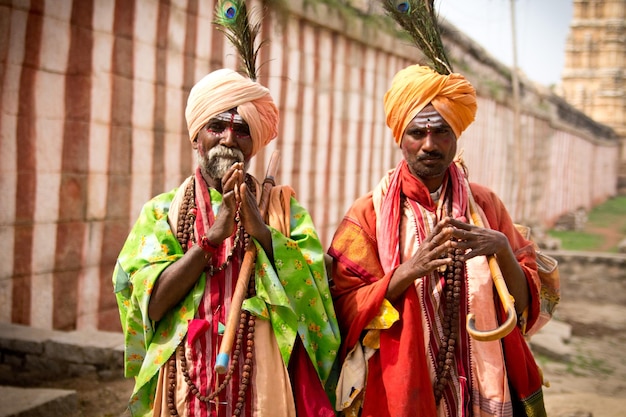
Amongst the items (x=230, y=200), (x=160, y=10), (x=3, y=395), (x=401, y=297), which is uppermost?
(x=160, y=10)

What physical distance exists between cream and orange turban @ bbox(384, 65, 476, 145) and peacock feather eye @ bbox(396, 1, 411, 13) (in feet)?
0.86

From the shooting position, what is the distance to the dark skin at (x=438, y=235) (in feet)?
7.77

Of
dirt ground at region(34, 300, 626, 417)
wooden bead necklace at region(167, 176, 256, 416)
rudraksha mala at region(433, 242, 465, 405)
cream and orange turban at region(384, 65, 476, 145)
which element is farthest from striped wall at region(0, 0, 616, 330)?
rudraksha mala at region(433, 242, 465, 405)

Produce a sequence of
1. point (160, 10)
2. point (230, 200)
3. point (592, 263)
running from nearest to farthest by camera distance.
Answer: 1. point (230, 200)
2. point (160, 10)
3. point (592, 263)

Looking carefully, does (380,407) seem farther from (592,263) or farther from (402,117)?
(592,263)

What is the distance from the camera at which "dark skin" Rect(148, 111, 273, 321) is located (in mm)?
2344

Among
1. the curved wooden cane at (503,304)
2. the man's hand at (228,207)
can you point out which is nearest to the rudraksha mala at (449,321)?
the curved wooden cane at (503,304)

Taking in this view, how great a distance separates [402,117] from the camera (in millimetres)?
2605

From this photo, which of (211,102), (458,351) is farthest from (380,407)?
(211,102)

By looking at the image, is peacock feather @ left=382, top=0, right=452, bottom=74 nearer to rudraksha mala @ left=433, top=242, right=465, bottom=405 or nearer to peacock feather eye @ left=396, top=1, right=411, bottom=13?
peacock feather eye @ left=396, top=1, right=411, bottom=13

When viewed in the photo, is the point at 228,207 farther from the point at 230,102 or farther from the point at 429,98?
the point at 429,98

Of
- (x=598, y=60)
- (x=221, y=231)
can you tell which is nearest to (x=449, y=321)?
(x=221, y=231)

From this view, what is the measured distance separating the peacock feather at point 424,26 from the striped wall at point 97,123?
2.65 metres

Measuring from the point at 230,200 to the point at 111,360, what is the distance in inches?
95.9
